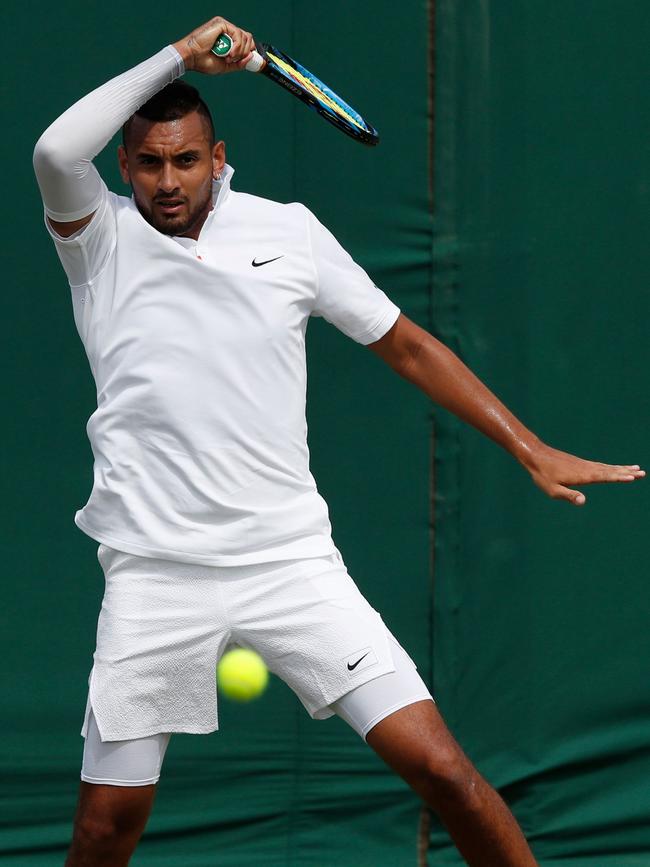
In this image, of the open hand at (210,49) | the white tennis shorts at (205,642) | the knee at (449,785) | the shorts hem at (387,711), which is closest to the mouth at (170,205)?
the open hand at (210,49)

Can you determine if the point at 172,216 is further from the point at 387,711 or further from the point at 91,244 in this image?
the point at 387,711

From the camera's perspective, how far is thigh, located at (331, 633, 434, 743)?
10.3ft

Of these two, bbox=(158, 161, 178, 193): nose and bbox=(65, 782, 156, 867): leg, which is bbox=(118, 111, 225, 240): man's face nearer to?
bbox=(158, 161, 178, 193): nose

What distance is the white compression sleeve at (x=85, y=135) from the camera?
9.97 ft

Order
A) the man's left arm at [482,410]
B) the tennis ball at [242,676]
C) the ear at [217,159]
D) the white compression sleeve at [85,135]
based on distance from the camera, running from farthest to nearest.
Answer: the tennis ball at [242,676]
the ear at [217,159]
the man's left arm at [482,410]
the white compression sleeve at [85,135]

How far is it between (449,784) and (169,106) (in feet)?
4.96

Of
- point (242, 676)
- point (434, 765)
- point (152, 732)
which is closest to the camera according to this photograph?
point (434, 765)

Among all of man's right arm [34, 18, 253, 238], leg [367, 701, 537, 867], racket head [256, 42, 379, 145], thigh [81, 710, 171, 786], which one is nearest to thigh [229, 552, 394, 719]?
leg [367, 701, 537, 867]

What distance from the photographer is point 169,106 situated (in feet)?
10.7

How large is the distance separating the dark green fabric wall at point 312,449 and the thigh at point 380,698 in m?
1.15

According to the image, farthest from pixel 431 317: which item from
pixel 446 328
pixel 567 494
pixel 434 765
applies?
pixel 434 765

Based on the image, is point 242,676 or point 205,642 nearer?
point 205,642

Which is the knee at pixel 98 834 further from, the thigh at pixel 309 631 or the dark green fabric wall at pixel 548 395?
the dark green fabric wall at pixel 548 395

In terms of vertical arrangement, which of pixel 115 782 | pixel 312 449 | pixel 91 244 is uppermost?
pixel 91 244
